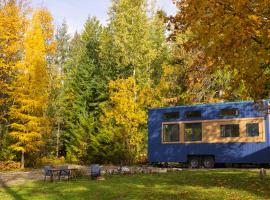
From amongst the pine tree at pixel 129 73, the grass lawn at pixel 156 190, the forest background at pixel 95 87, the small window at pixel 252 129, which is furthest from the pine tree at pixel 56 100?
the grass lawn at pixel 156 190

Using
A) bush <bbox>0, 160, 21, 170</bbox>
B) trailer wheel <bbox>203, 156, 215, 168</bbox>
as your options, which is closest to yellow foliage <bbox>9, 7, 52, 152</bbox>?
bush <bbox>0, 160, 21, 170</bbox>

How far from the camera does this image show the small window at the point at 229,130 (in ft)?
67.6

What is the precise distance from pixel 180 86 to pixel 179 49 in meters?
3.15

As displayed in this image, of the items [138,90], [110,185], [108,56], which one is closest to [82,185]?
[110,185]

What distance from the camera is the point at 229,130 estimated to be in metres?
20.8

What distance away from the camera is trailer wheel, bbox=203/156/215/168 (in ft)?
70.8

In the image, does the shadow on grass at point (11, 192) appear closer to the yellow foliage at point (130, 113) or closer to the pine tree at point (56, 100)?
the yellow foliage at point (130, 113)

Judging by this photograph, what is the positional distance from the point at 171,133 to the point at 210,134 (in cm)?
248

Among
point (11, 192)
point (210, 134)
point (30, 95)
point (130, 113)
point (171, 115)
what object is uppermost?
point (30, 95)

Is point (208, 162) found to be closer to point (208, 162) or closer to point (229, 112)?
point (208, 162)

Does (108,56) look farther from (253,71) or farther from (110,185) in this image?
(253,71)

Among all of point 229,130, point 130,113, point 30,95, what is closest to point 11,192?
Answer: point 229,130

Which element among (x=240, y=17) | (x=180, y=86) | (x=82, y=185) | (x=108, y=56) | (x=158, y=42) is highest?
(x=158, y=42)

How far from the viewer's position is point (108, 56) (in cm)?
3459
